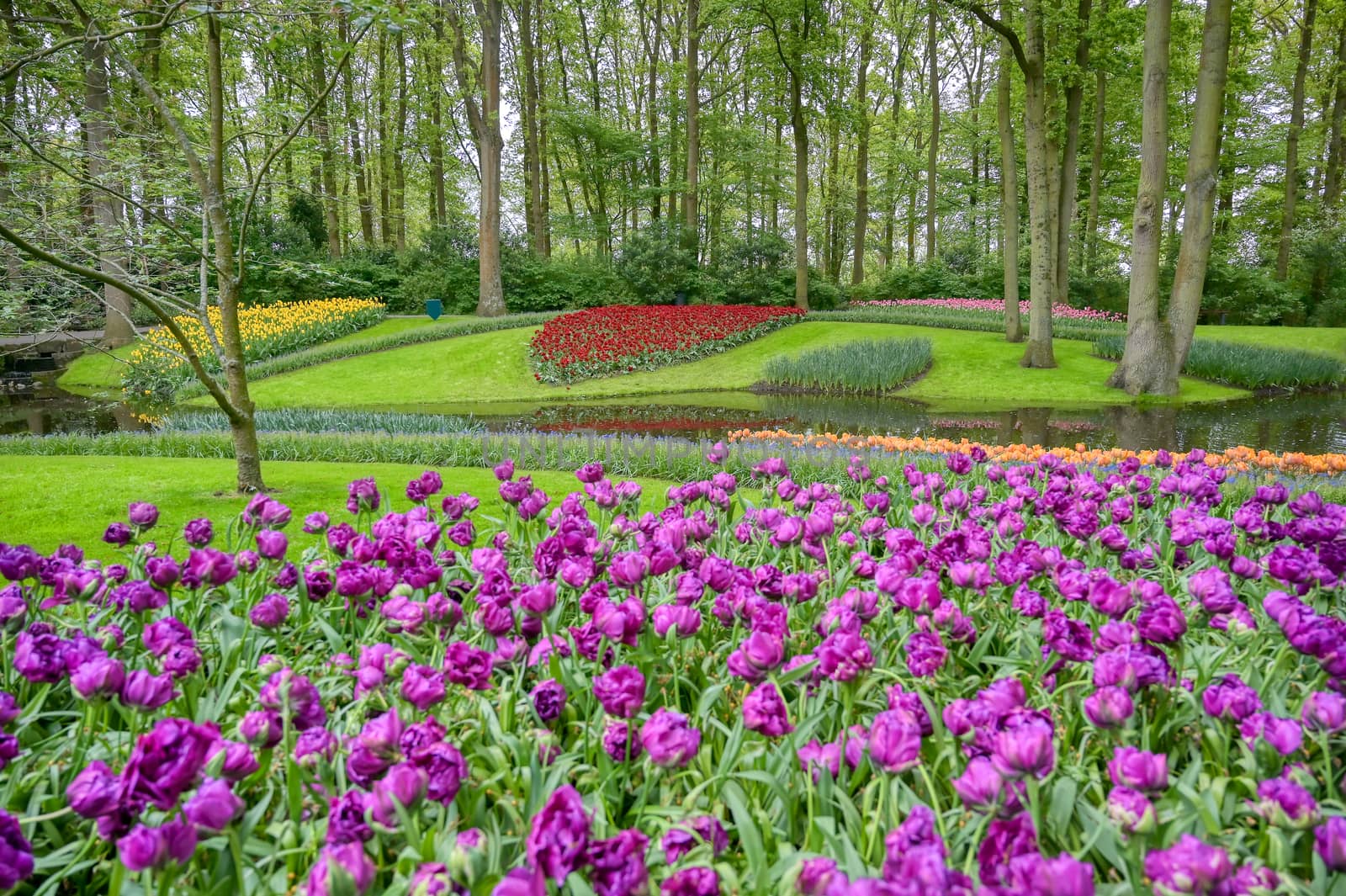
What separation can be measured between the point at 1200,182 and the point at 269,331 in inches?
773

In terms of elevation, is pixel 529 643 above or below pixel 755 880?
above

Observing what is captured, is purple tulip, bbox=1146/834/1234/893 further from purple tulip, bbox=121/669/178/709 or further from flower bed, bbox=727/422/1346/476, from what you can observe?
flower bed, bbox=727/422/1346/476

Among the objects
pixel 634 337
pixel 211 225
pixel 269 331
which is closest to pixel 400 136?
pixel 269 331

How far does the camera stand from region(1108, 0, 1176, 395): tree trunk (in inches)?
466

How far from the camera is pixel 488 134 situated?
70.8 ft

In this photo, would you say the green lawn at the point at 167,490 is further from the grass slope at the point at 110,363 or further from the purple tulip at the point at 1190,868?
the grass slope at the point at 110,363

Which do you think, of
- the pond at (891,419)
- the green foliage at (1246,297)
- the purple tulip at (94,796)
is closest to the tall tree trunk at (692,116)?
the pond at (891,419)

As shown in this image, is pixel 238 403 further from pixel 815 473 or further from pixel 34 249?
pixel 815 473

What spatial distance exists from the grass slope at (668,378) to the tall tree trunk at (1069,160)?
4.44 m

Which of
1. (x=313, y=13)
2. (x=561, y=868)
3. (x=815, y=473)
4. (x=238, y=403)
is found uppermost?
(x=313, y=13)

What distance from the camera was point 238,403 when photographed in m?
5.72

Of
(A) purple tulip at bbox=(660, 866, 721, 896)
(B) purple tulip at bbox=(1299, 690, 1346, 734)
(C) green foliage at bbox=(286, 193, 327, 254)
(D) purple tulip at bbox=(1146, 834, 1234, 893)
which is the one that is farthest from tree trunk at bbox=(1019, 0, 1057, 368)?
(C) green foliage at bbox=(286, 193, 327, 254)

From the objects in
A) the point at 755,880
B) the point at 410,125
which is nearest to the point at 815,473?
the point at 755,880

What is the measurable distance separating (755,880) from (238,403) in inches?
222
